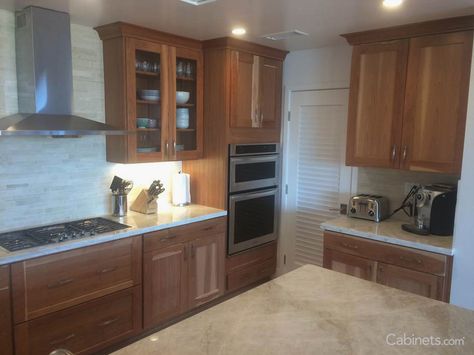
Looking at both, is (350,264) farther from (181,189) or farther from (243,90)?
(243,90)

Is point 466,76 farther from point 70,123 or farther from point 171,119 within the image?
point 70,123

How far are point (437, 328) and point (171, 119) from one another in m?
2.48

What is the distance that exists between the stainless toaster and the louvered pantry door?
29 centimetres

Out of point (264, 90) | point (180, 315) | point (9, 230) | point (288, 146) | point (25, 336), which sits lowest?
point (180, 315)

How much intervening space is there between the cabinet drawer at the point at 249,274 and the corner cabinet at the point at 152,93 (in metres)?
1.15

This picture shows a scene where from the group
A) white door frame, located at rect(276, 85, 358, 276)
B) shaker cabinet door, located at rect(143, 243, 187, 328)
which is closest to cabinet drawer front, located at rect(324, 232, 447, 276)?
white door frame, located at rect(276, 85, 358, 276)

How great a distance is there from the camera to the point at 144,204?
131 inches

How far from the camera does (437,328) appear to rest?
1.47m

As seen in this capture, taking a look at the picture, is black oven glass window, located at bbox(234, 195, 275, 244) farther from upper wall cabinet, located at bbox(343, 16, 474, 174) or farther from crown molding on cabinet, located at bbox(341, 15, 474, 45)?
crown molding on cabinet, located at bbox(341, 15, 474, 45)

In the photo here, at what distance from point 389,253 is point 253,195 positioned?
135 centimetres

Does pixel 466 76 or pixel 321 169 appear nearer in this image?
pixel 466 76

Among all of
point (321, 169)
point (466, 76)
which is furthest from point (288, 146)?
point (466, 76)

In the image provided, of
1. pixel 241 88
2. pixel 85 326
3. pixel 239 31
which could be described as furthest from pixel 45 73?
pixel 85 326

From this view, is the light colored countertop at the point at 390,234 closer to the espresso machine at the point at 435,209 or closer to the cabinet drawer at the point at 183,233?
the espresso machine at the point at 435,209
